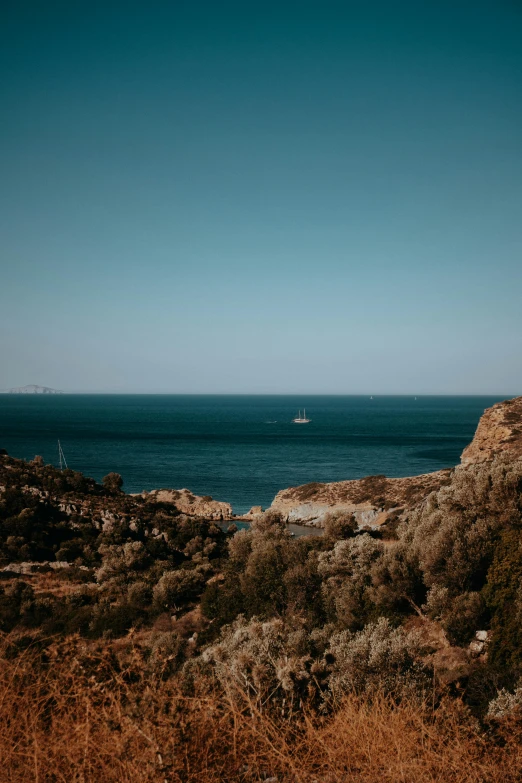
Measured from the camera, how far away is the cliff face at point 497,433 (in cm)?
3238

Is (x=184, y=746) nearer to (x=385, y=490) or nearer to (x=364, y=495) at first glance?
(x=364, y=495)

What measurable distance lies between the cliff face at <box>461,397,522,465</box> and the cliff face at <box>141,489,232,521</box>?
23.2m

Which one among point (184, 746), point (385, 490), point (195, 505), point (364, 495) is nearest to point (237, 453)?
point (195, 505)

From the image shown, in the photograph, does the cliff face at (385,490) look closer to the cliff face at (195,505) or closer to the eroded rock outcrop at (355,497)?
the eroded rock outcrop at (355,497)

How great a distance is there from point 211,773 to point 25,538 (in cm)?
2187

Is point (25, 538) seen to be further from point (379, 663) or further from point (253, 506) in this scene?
point (253, 506)

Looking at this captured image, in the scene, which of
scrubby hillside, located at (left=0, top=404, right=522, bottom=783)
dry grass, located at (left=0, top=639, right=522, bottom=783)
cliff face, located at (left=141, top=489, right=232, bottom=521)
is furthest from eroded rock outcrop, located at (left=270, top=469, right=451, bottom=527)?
dry grass, located at (left=0, top=639, right=522, bottom=783)

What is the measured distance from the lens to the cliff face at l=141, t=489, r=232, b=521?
43.0 metres

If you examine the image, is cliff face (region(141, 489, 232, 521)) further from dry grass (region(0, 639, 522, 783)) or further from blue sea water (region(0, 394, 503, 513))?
dry grass (region(0, 639, 522, 783))

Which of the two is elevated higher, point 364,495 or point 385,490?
point 385,490

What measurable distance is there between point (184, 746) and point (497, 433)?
36959 mm

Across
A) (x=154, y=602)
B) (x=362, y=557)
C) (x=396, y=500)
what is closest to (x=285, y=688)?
(x=362, y=557)

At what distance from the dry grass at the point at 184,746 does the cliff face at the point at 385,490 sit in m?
28.2

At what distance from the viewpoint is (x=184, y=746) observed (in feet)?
11.6
